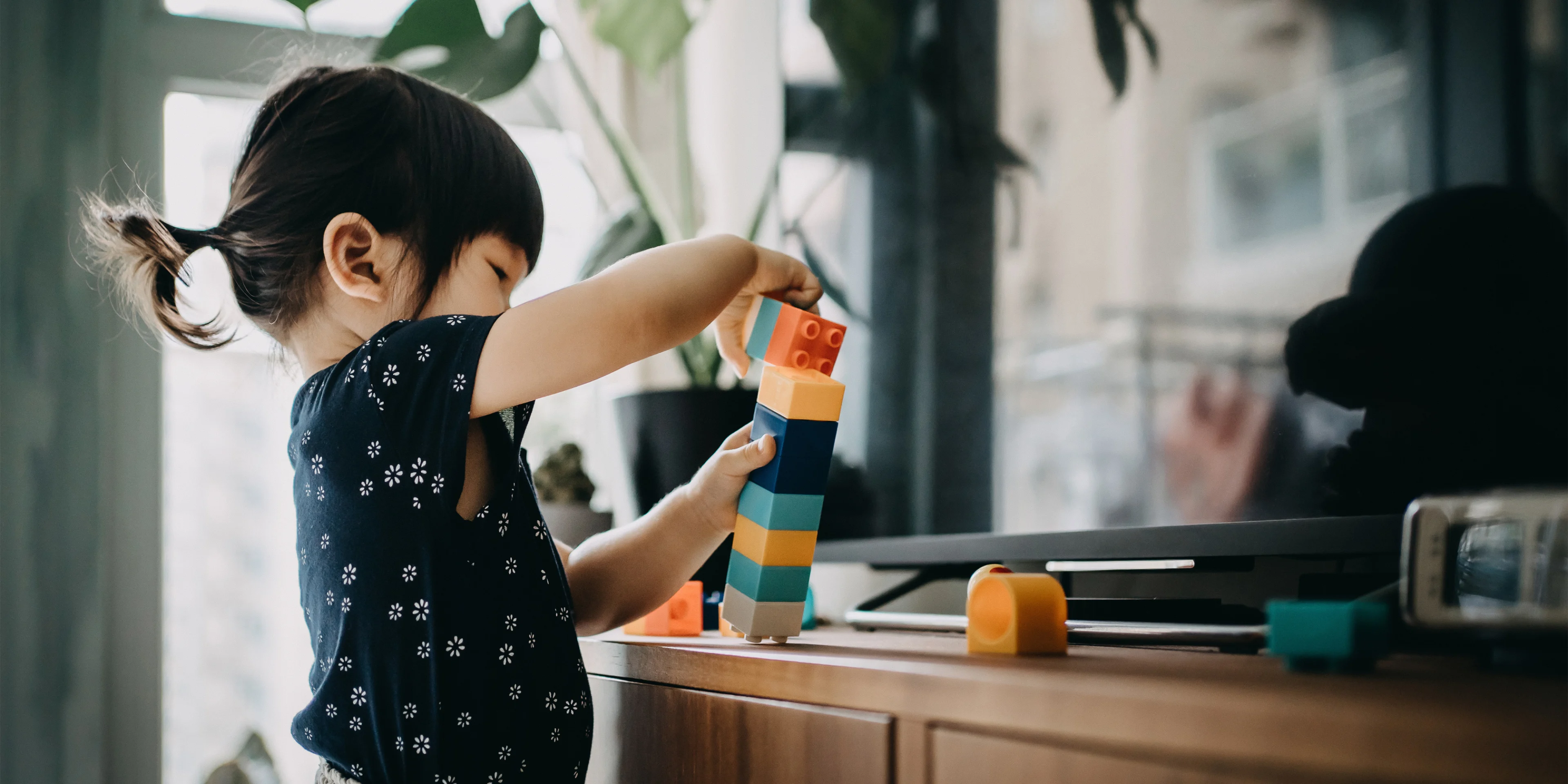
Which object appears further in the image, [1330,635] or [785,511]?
[785,511]

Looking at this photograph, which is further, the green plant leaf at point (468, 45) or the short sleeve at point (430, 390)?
the green plant leaf at point (468, 45)

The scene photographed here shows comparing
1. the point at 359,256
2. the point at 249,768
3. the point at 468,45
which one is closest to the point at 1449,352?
the point at 359,256

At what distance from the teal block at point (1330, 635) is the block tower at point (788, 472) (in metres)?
0.30

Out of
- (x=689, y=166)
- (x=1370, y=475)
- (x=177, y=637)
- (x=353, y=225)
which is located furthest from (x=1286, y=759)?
(x=177, y=637)

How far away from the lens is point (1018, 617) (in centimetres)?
60

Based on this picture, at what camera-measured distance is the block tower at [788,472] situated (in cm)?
69

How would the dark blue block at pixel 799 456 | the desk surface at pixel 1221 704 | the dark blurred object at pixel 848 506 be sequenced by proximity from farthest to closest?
the dark blurred object at pixel 848 506 → the dark blue block at pixel 799 456 → the desk surface at pixel 1221 704

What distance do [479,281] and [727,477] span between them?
26 cm

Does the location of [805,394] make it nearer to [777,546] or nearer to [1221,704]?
[777,546]

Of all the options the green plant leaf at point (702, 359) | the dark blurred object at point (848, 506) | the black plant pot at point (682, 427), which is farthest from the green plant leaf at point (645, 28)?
the dark blurred object at point (848, 506)

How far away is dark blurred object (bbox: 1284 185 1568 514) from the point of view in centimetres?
58

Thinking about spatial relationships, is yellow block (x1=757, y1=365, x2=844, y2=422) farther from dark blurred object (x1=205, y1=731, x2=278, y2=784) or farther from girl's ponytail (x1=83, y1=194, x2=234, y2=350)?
dark blurred object (x1=205, y1=731, x2=278, y2=784)

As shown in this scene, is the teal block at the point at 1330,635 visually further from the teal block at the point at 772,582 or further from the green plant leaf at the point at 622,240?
the green plant leaf at the point at 622,240

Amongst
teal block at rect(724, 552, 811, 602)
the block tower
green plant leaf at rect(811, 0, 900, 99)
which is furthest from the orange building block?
green plant leaf at rect(811, 0, 900, 99)
